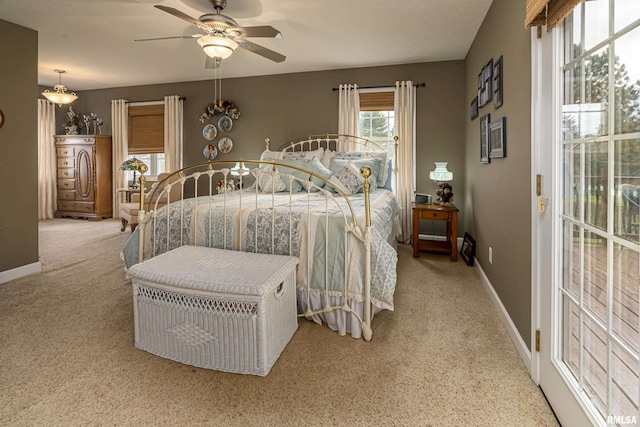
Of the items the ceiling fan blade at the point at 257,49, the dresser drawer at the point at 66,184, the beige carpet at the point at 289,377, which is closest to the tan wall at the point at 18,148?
the beige carpet at the point at 289,377

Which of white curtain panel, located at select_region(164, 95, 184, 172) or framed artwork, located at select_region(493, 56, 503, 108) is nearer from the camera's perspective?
framed artwork, located at select_region(493, 56, 503, 108)

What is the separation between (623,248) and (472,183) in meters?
3.20

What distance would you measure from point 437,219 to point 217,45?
114 inches

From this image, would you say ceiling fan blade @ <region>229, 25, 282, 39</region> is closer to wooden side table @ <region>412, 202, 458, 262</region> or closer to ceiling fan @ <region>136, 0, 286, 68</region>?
ceiling fan @ <region>136, 0, 286, 68</region>

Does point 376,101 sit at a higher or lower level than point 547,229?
higher

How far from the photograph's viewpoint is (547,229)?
5.35 feet

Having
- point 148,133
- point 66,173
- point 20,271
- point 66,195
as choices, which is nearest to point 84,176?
point 66,173

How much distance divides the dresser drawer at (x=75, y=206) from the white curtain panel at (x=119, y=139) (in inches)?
15.6

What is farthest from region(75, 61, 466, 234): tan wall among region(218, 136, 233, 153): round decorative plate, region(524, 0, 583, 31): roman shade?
region(524, 0, 583, 31): roman shade

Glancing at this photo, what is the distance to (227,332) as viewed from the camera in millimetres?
1808

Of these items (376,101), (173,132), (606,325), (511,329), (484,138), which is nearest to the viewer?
(606,325)

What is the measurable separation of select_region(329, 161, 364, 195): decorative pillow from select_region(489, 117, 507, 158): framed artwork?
1358 millimetres

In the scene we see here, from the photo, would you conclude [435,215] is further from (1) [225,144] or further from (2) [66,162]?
(2) [66,162]

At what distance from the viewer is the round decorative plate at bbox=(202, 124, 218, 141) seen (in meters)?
5.78
